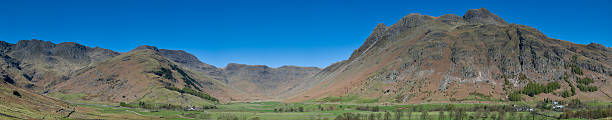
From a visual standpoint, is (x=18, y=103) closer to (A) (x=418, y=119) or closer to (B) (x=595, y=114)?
(A) (x=418, y=119)

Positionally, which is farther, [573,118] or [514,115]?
[514,115]

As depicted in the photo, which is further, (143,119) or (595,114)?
(143,119)

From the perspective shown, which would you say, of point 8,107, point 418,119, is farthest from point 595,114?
point 8,107

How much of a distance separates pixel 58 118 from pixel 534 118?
21201 cm

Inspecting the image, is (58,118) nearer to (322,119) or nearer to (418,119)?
(322,119)

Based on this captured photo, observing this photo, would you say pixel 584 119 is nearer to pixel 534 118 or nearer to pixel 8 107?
pixel 534 118

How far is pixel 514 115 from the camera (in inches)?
7835

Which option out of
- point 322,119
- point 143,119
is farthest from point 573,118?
point 143,119

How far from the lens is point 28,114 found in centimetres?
16888

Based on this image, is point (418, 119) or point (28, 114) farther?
point (418, 119)

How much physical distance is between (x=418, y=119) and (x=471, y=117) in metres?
26.1

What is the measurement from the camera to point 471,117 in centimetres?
19450

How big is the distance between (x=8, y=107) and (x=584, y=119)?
243 meters

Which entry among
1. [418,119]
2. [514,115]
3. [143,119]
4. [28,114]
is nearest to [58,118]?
[28,114]
